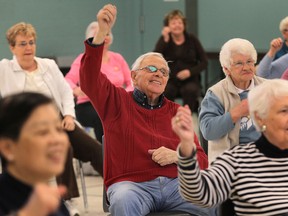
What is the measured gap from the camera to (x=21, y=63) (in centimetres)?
543

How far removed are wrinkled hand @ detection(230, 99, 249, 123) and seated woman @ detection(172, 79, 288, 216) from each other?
678 millimetres

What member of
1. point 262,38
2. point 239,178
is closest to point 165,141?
point 239,178

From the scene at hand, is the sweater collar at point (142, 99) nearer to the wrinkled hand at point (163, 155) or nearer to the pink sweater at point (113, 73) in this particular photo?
the wrinkled hand at point (163, 155)

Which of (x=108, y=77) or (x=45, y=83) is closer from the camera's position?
(x=45, y=83)

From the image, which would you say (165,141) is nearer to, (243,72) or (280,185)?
(243,72)

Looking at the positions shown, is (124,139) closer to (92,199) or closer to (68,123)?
(68,123)

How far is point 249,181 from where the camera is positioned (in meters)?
2.84

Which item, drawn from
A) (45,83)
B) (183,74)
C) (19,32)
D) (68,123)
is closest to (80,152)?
(68,123)

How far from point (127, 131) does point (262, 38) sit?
18.5 feet

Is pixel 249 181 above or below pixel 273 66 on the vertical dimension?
above

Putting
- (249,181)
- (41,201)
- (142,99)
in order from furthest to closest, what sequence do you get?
1. (142,99)
2. (249,181)
3. (41,201)

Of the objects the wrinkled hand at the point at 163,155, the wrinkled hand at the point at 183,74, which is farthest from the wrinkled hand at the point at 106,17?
the wrinkled hand at the point at 183,74

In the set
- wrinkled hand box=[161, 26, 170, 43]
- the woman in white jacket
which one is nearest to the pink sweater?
the woman in white jacket

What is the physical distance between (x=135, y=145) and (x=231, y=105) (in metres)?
0.56
